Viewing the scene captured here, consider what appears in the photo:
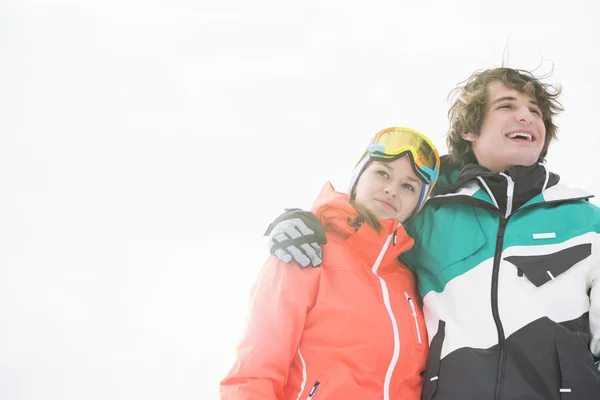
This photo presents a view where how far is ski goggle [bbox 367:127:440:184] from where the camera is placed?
3.03 m

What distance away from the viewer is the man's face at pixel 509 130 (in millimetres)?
3127

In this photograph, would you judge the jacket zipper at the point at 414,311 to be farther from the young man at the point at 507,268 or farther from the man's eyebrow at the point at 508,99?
the man's eyebrow at the point at 508,99

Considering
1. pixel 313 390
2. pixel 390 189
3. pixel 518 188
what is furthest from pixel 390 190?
pixel 313 390

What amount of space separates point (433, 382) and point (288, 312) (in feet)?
2.41

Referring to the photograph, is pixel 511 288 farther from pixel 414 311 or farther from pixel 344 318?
pixel 344 318

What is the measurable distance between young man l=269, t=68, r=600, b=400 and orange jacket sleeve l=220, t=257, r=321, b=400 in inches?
3.9

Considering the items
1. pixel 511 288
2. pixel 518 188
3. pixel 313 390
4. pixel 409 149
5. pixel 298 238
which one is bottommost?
pixel 313 390

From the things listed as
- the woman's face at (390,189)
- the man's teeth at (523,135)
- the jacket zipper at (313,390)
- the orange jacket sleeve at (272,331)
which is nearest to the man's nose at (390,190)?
the woman's face at (390,189)

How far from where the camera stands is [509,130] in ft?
10.4

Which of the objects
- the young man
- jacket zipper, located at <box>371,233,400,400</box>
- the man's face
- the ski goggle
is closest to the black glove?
the young man

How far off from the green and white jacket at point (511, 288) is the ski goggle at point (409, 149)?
0.59 ft

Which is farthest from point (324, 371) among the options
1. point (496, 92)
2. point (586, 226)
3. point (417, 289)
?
point (496, 92)

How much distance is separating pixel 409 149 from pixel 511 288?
94 centimetres

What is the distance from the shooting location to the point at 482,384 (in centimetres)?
233
